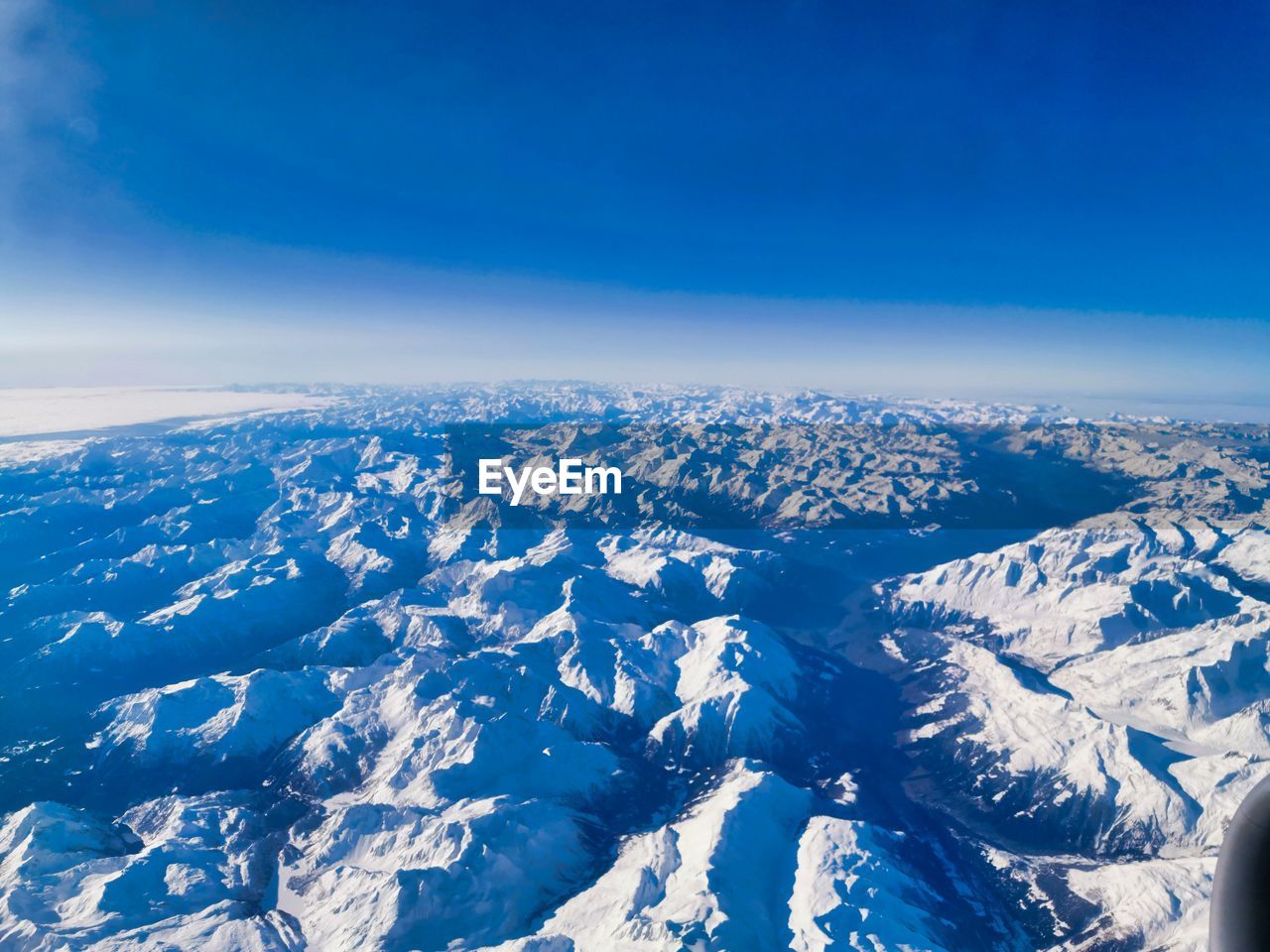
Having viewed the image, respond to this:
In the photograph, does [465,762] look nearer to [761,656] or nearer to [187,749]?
[187,749]

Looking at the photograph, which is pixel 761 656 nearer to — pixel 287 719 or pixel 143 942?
pixel 287 719

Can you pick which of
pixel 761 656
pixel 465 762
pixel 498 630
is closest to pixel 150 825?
pixel 465 762

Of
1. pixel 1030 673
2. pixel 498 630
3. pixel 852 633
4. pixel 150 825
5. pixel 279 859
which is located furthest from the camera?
pixel 852 633

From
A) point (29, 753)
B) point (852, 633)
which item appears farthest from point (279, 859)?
point (852, 633)

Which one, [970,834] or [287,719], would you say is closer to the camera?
[970,834]

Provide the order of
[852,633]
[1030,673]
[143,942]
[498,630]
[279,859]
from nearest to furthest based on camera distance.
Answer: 1. [143,942]
2. [279,859]
3. [1030,673]
4. [498,630]
5. [852,633]

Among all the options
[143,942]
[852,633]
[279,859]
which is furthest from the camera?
[852,633]

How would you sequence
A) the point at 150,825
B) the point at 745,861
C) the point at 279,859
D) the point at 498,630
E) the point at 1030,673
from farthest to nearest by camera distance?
the point at 498,630, the point at 1030,673, the point at 150,825, the point at 279,859, the point at 745,861

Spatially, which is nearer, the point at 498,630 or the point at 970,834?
the point at 970,834

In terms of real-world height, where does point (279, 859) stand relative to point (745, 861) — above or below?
below

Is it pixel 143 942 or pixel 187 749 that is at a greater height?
pixel 143 942
